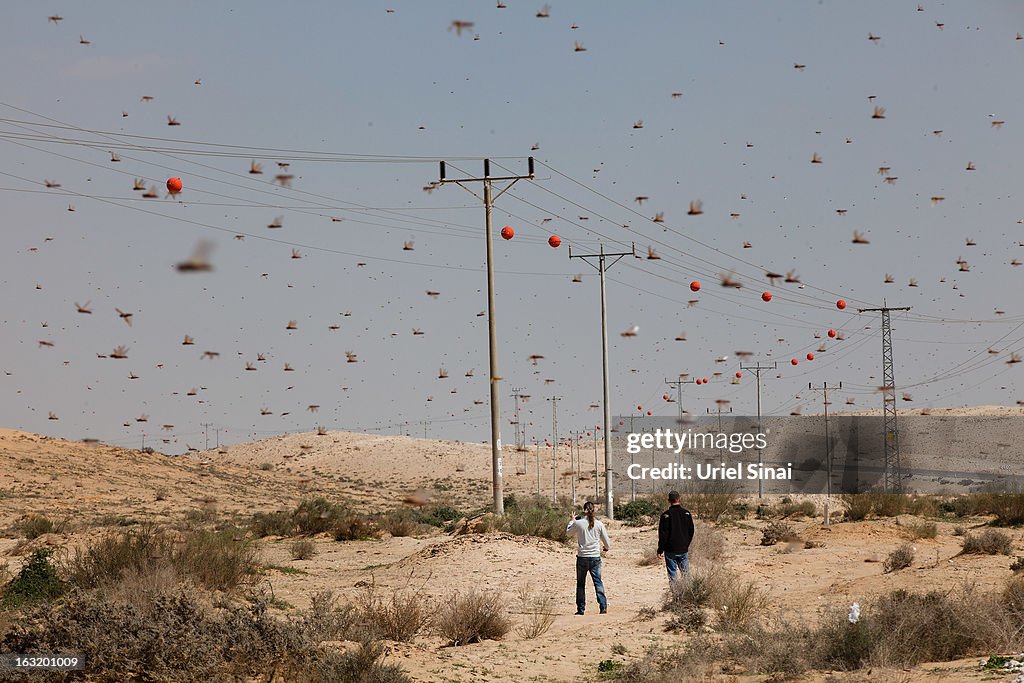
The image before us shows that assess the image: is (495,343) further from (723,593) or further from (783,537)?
(723,593)

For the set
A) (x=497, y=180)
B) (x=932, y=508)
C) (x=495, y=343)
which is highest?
(x=497, y=180)

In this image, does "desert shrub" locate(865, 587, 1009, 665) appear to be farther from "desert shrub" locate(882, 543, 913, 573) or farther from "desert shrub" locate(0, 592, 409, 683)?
"desert shrub" locate(882, 543, 913, 573)

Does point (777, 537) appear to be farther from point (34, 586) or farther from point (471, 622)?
point (34, 586)

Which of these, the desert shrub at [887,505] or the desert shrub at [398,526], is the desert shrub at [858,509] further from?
the desert shrub at [398,526]

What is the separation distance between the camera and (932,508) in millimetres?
46562

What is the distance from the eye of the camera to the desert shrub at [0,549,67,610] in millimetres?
17625

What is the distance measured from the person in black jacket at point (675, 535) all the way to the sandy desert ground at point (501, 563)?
46.8 inches

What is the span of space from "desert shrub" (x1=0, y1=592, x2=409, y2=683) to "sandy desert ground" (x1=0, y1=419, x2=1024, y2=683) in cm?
159

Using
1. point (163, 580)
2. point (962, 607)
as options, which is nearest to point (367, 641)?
point (163, 580)

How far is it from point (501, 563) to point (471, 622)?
11.4 meters

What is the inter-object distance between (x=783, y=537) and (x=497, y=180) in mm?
14476

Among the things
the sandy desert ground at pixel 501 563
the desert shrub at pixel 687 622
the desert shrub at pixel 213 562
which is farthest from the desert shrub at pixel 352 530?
the desert shrub at pixel 687 622

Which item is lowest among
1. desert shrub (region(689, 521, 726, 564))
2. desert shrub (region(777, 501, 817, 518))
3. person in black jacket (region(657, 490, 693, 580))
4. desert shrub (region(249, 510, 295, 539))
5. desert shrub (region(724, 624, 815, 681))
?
desert shrub (region(777, 501, 817, 518))

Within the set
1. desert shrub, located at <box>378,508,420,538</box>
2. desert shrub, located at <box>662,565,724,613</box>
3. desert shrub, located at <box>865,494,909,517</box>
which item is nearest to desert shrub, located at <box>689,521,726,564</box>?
→ desert shrub, located at <box>662,565,724,613</box>
